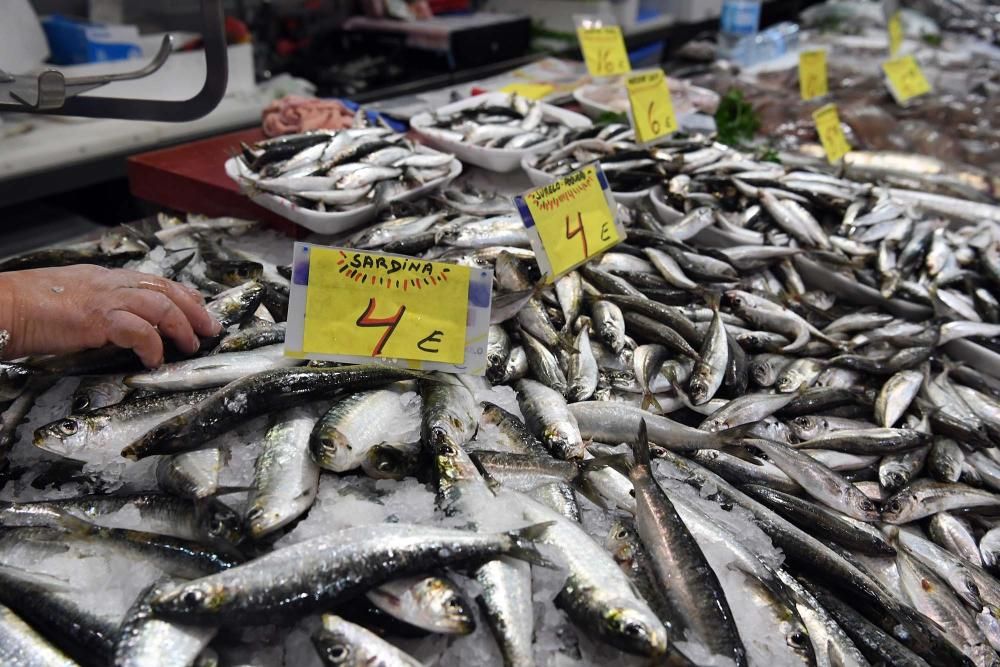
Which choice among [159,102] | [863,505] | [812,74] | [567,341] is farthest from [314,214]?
[812,74]

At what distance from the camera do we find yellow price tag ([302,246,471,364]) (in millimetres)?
1557

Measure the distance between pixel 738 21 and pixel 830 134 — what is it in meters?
3.63

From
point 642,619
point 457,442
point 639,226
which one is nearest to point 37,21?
point 639,226

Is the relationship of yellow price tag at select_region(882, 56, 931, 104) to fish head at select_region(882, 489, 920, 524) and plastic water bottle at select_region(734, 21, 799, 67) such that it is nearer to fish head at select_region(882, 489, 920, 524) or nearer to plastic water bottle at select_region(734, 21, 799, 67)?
plastic water bottle at select_region(734, 21, 799, 67)

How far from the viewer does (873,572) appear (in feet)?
5.30

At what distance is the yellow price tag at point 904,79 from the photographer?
5.34 metres

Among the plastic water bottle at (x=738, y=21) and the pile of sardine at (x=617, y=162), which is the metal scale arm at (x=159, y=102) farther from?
the plastic water bottle at (x=738, y=21)

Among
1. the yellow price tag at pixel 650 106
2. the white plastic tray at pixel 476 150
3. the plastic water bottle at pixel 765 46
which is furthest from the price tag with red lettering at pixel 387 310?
the plastic water bottle at pixel 765 46

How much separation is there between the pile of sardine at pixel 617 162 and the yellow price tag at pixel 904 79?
11.0ft

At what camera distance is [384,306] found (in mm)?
1598

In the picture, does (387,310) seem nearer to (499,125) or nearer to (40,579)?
(40,579)

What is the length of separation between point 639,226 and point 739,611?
1797 millimetres

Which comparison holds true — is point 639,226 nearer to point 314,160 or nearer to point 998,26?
point 314,160

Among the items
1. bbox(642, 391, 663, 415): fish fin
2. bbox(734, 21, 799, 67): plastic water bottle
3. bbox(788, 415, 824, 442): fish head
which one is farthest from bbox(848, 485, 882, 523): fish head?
bbox(734, 21, 799, 67): plastic water bottle
